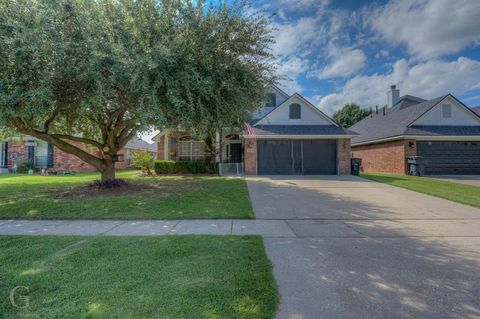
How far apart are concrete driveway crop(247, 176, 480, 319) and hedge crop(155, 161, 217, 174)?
9.85 meters

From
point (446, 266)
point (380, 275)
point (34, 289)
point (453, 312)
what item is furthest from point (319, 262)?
point (34, 289)

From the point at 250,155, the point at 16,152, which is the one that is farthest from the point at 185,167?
the point at 16,152

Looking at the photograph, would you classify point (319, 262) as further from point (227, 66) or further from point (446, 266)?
point (227, 66)

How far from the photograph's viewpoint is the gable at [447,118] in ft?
59.6

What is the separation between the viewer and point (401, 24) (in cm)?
1117

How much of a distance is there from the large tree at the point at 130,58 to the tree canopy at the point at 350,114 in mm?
37843

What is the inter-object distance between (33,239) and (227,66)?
6487 mm

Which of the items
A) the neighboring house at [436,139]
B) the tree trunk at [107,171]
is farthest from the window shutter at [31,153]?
the neighboring house at [436,139]

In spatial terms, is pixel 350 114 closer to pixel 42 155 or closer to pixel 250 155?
pixel 250 155

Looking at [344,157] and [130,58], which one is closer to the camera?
[130,58]

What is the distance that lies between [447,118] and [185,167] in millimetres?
20161

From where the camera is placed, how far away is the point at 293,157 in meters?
16.5

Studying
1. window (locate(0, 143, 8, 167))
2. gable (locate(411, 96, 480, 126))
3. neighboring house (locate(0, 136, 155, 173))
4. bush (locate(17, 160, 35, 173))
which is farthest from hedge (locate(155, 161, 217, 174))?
gable (locate(411, 96, 480, 126))

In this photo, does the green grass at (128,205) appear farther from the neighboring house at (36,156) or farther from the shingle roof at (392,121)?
the shingle roof at (392,121)
